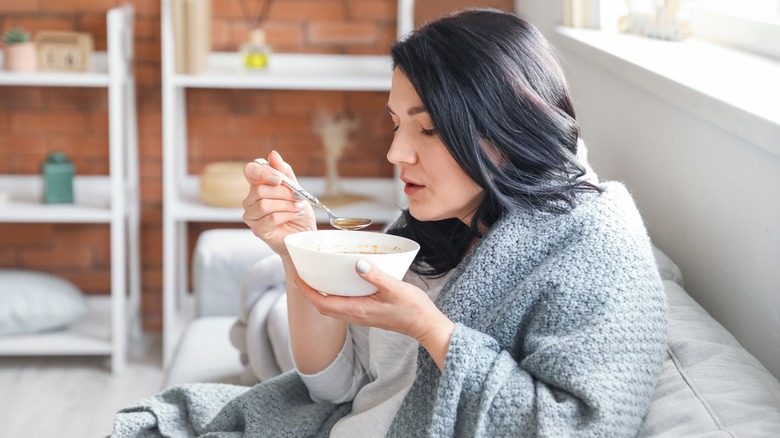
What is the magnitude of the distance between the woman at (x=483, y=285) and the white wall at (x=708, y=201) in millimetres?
156

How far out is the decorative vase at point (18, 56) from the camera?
3043 mm

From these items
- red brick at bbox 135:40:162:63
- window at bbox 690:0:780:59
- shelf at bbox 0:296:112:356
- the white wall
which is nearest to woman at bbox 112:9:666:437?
the white wall

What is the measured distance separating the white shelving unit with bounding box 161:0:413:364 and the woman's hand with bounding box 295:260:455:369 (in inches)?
79.8

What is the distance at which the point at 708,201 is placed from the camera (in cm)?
144

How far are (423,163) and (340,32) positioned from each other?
2.15 m

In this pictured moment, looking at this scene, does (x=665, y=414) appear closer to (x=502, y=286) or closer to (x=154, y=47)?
(x=502, y=286)

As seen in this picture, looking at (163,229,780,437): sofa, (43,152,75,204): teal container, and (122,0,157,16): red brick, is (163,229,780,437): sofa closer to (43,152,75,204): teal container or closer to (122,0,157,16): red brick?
(43,152,75,204): teal container

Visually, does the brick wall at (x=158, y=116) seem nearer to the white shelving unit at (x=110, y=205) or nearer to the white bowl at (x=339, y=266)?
the white shelving unit at (x=110, y=205)

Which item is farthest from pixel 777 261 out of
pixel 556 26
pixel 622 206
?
pixel 556 26

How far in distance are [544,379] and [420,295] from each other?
0.54ft

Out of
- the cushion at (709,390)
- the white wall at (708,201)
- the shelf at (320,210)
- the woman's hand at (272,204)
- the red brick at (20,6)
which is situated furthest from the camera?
the red brick at (20,6)

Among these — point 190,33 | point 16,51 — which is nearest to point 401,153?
point 190,33

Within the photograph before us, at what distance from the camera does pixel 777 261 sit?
118cm

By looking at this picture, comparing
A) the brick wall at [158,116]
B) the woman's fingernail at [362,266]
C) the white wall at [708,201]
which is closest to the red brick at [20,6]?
the brick wall at [158,116]
